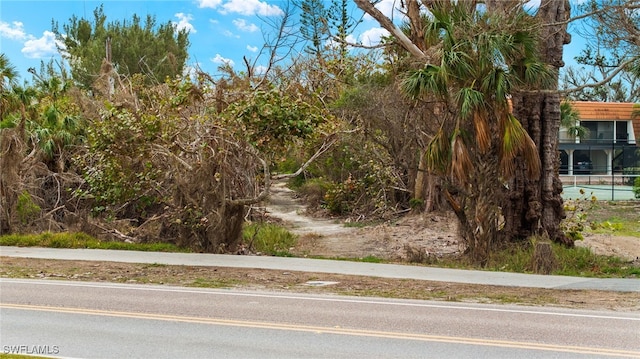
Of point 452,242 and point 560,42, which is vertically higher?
point 560,42

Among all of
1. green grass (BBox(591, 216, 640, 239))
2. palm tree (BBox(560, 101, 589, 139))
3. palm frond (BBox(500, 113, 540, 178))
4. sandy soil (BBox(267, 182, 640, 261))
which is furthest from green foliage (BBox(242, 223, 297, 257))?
palm tree (BBox(560, 101, 589, 139))

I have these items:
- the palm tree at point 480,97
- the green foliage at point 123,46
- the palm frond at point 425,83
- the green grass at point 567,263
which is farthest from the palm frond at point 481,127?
the green foliage at point 123,46

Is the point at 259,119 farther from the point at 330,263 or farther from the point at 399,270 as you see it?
the point at 399,270

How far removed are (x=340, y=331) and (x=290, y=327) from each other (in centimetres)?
68

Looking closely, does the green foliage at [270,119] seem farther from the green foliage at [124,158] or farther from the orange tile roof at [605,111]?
the orange tile roof at [605,111]

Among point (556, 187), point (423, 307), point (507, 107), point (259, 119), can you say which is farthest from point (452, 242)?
point (423, 307)

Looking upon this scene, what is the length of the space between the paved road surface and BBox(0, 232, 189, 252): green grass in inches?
21.1

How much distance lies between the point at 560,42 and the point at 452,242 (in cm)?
701

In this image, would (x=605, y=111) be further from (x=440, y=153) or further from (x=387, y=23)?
(x=440, y=153)

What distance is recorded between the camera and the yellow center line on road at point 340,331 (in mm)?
7160

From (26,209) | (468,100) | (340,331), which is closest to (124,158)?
(26,209)

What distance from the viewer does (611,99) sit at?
69.5 meters

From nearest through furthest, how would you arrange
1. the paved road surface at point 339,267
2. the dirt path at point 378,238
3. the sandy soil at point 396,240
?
the paved road surface at point 339,267 < the sandy soil at point 396,240 < the dirt path at point 378,238

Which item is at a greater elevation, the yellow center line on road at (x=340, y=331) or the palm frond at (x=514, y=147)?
the palm frond at (x=514, y=147)
